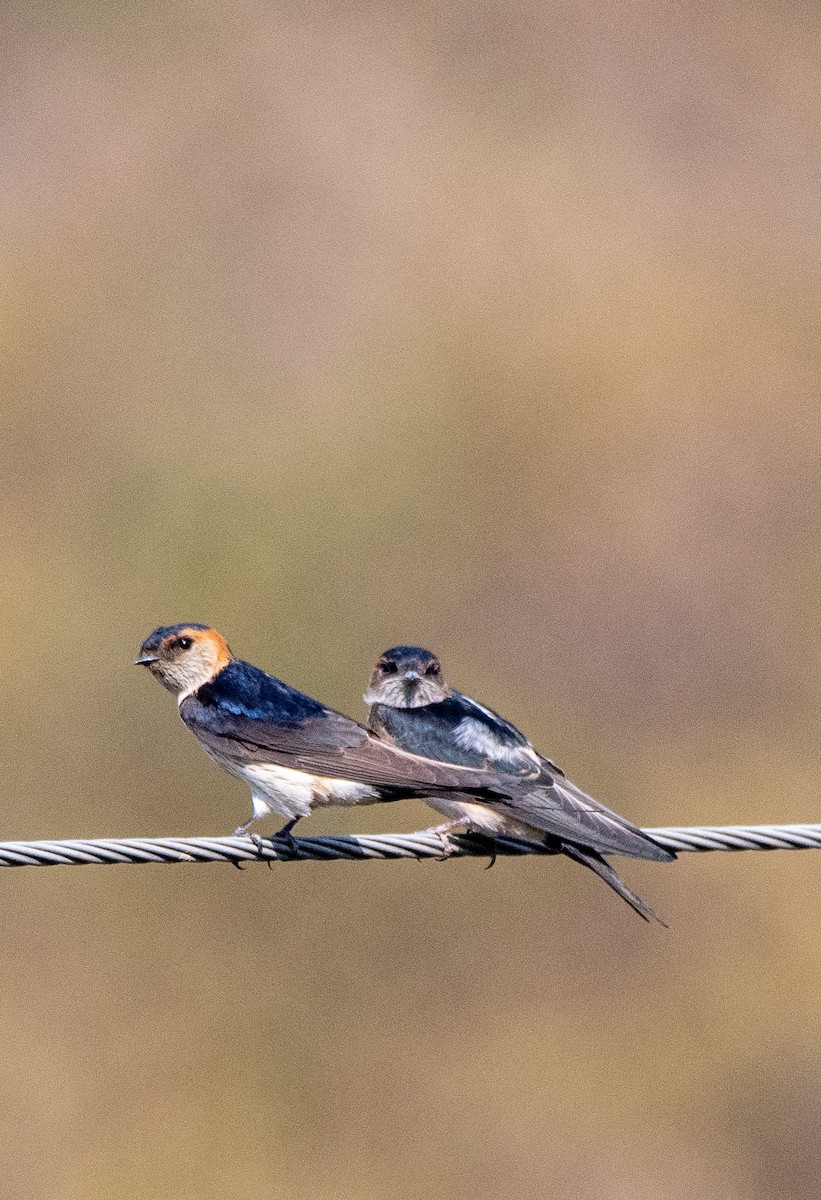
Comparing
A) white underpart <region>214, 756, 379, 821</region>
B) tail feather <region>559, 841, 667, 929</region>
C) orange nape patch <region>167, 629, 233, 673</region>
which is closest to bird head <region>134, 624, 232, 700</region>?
orange nape patch <region>167, 629, 233, 673</region>

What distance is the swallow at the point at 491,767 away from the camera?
17.5 ft

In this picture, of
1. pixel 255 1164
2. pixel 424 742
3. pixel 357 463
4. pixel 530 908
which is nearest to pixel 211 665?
pixel 424 742

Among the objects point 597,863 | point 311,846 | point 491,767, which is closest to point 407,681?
point 491,767

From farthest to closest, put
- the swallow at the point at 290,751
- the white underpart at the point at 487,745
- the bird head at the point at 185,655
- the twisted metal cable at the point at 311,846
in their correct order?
the bird head at the point at 185,655
the white underpart at the point at 487,745
the swallow at the point at 290,751
the twisted metal cable at the point at 311,846

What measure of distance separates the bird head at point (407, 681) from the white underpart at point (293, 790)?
761mm

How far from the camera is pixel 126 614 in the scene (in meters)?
14.9

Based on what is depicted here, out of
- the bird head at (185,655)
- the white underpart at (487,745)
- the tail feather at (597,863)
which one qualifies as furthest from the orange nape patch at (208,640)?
the tail feather at (597,863)

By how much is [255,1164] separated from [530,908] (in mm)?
2339

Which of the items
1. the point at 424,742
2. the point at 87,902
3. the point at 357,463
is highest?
the point at 357,463

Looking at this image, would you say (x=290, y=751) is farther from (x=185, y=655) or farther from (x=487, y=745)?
(x=185, y=655)

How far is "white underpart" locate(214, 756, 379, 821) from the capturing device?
5426 millimetres

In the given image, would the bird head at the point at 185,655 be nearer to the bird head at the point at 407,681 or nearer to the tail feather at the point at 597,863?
the bird head at the point at 407,681

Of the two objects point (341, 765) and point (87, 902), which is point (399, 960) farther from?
point (341, 765)

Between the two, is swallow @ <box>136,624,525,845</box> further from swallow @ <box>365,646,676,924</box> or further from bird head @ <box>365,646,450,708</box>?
bird head @ <box>365,646,450,708</box>
